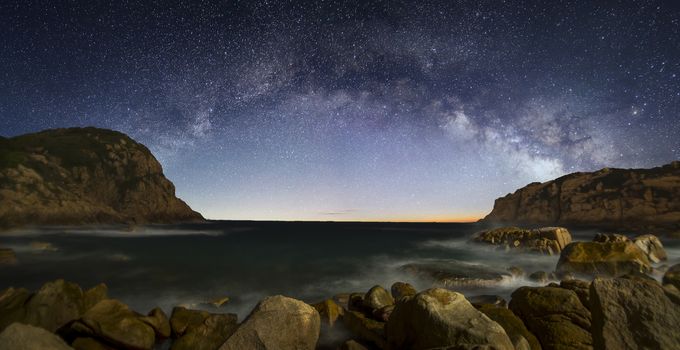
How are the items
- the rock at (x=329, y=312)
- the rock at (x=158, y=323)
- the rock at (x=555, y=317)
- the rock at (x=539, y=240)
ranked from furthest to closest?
1. the rock at (x=539, y=240)
2. the rock at (x=329, y=312)
3. the rock at (x=158, y=323)
4. the rock at (x=555, y=317)

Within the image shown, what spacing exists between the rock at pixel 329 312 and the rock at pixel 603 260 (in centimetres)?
1688

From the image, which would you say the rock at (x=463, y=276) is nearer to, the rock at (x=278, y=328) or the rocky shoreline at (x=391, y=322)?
the rocky shoreline at (x=391, y=322)

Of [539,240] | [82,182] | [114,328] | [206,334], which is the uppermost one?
[82,182]

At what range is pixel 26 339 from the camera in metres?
6.04

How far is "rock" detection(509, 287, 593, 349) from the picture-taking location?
25.6ft

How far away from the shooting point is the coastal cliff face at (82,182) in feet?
301

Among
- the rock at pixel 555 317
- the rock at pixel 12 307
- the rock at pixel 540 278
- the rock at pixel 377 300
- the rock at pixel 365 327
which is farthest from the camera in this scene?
the rock at pixel 540 278

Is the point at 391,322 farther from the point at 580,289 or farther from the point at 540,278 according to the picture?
the point at 540,278

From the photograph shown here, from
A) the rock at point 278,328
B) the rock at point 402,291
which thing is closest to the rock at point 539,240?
the rock at point 402,291

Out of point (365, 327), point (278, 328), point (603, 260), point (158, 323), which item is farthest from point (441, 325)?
point (603, 260)

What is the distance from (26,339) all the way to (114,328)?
334cm

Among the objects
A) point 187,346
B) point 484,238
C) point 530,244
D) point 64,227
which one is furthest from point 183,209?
point 187,346

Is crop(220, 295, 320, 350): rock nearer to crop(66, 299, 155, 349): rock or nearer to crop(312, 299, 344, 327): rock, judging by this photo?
crop(312, 299, 344, 327): rock

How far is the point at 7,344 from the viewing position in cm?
583
